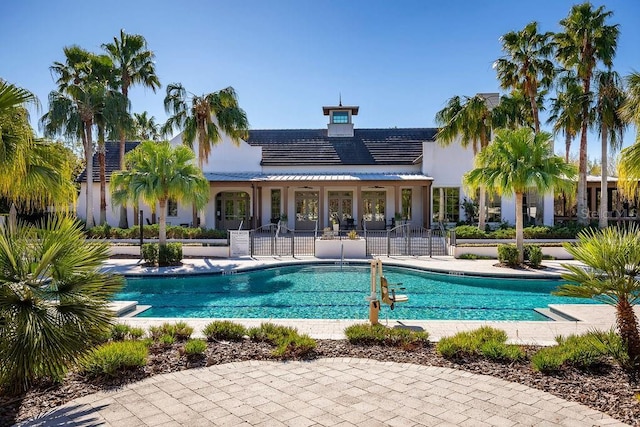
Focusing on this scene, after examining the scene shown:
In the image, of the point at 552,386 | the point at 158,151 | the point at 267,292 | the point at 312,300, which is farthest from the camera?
the point at 158,151

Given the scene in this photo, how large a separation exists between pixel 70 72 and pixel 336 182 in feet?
51.4

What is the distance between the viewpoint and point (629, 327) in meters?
4.97

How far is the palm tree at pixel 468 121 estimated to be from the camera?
20.1 m

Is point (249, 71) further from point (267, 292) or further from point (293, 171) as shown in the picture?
point (293, 171)

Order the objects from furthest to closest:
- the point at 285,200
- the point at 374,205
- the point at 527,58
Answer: the point at 374,205 < the point at 285,200 < the point at 527,58

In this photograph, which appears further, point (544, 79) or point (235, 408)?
point (544, 79)

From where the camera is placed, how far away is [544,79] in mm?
21125

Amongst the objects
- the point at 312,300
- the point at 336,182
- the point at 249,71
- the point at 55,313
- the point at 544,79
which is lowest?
the point at 312,300

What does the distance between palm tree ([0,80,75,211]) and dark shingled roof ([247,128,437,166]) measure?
20.7 m

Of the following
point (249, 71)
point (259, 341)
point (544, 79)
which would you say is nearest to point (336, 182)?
point (249, 71)

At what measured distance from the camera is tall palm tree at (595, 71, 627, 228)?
1980 centimetres

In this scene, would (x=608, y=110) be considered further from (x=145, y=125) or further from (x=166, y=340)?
(x=145, y=125)

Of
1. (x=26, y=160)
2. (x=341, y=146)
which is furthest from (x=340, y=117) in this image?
(x=26, y=160)

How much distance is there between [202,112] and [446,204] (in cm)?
1541
